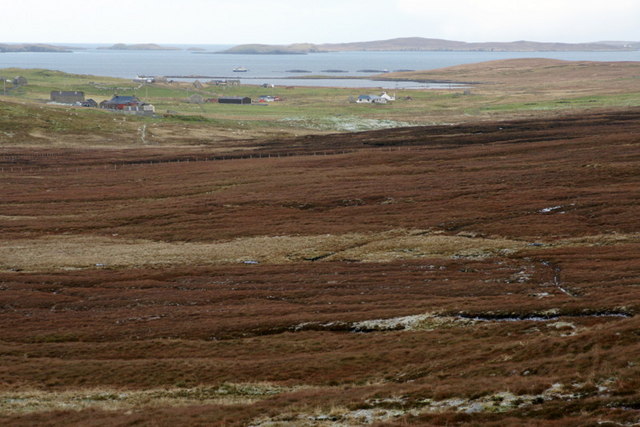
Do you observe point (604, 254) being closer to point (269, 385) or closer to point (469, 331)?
point (469, 331)

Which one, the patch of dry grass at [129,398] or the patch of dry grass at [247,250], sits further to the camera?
the patch of dry grass at [247,250]

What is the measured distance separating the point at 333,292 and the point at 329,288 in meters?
1.54

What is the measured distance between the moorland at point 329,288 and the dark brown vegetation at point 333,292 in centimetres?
21

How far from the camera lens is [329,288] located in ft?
193

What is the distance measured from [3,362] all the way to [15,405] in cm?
839

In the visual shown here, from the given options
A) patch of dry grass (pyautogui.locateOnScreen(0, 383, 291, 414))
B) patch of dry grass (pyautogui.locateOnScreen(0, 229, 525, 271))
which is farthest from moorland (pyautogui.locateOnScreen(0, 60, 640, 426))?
patch of dry grass (pyautogui.locateOnScreen(0, 229, 525, 271))

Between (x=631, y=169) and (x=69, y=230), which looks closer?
(x=69, y=230)

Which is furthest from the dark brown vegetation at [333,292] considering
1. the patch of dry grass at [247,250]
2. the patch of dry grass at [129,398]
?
the patch of dry grass at [247,250]

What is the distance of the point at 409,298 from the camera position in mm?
53688

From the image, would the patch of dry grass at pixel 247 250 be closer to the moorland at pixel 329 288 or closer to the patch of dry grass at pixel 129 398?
the moorland at pixel 329 288

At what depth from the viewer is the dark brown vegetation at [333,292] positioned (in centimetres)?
3269

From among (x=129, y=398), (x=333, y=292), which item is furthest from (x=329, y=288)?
(x=129, y=398)

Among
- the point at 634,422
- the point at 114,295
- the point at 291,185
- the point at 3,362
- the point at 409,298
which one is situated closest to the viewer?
the point at 634,422

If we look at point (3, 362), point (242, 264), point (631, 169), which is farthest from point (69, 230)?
point (631, 169)
